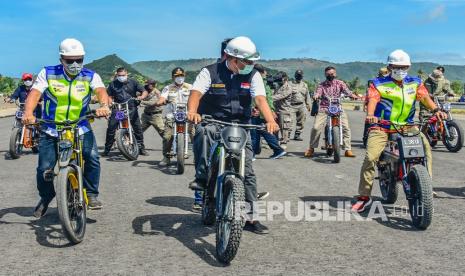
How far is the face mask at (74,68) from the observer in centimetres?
646

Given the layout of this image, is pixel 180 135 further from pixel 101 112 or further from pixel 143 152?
pixel 101 112

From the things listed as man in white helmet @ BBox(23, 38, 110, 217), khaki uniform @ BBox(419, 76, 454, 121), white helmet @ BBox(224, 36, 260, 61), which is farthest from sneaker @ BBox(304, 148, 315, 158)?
white helmet @ BBox(224, 36, 260, 61)

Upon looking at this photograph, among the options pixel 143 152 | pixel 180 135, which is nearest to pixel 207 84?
pixel 180 135

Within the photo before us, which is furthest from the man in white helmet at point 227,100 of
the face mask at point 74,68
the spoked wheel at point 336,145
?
the spoked wheel at point 336,145

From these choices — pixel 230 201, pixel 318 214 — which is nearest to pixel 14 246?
pixel 230 201

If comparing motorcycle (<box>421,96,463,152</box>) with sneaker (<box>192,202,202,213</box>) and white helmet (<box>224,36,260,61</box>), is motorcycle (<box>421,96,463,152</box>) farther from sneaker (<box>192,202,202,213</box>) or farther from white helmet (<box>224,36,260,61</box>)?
white helmet (<box>224,36,260,61</box>)

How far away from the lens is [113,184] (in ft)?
31.8

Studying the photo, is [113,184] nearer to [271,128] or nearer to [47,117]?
[47,117]

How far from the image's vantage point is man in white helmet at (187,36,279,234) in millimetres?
6113

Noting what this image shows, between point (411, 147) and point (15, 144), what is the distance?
9377mm

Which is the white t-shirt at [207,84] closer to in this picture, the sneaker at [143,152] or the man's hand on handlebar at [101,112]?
the man's hand on handlebar at [101,112]

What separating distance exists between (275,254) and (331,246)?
2.13 ft

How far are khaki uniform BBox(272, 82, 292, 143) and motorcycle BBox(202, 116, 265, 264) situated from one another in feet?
30.7

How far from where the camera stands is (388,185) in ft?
25.8
